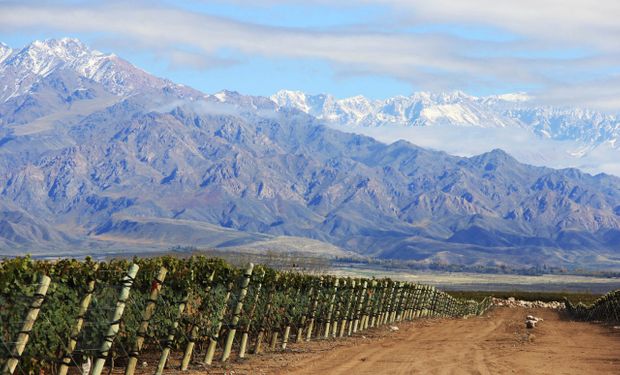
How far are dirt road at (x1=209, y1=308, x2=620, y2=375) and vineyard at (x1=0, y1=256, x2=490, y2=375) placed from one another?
4.22ft

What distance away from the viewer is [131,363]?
70.5ft

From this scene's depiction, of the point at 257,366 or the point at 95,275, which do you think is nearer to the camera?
the point at 95,275

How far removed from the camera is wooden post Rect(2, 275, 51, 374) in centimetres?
1784

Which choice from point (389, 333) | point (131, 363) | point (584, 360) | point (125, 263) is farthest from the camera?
point (389, 333)

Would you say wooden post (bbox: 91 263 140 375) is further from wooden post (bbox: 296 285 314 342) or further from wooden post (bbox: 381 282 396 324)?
wooden post (bbox: 381 282 396 324)

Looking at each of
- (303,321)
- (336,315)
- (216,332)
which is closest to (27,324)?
(216,332)

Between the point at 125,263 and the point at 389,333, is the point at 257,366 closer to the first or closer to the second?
the point at 125,263

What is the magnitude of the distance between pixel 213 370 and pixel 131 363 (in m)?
4.18

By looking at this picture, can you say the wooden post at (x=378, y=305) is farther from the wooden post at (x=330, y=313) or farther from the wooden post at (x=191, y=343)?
the wooden post at (x=191, y=343)

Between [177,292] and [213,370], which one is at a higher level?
[177,292]

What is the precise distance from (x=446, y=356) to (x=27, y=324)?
15219 mm

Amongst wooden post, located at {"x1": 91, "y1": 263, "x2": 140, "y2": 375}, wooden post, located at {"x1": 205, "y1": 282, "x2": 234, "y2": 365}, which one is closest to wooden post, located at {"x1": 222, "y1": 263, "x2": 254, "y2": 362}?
wooden post, located at {"x1": 205, "y1": 282, "x2": 234, "y2": 365}

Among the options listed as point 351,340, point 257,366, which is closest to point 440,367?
point 257,366

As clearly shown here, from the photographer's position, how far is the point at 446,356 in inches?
1177
